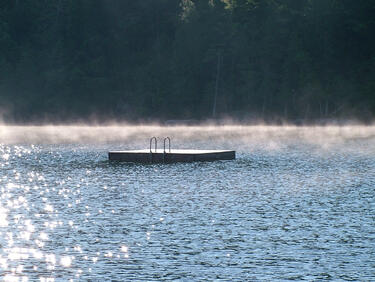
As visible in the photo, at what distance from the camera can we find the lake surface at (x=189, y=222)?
21438 millimetres

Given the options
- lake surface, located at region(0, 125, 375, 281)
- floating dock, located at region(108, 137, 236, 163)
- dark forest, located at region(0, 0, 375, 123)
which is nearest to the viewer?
lake surface, located at region(0, 125, 375, 281)

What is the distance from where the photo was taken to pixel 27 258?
74.7 feet

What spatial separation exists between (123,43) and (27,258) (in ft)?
417

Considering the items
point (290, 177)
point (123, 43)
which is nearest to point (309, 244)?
point (290, 177)

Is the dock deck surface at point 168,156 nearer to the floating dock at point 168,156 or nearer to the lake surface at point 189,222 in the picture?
the floating dock at point 168,156

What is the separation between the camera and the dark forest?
121 meters

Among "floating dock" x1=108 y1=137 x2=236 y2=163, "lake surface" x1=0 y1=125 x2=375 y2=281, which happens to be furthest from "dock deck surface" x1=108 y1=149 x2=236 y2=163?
"lake surface" x1=0 y1=125 x2=375 y2=281

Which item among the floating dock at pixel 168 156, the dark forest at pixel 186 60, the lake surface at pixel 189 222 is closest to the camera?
the lake surface at pixel 189 222

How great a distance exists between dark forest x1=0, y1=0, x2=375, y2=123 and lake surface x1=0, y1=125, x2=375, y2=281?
70626 millimetres

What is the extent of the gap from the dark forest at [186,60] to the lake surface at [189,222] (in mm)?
70626

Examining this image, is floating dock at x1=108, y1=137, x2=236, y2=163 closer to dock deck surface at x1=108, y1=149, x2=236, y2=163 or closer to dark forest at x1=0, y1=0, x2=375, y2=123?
dock deck surface at x1=108, y1=149, x2=236, y2=163

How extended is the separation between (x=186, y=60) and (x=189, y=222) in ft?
363

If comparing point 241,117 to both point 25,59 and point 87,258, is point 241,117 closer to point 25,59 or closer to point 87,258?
point 25,59

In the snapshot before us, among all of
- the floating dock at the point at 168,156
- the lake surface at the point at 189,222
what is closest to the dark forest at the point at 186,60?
the floating dock at the point at 168,156
